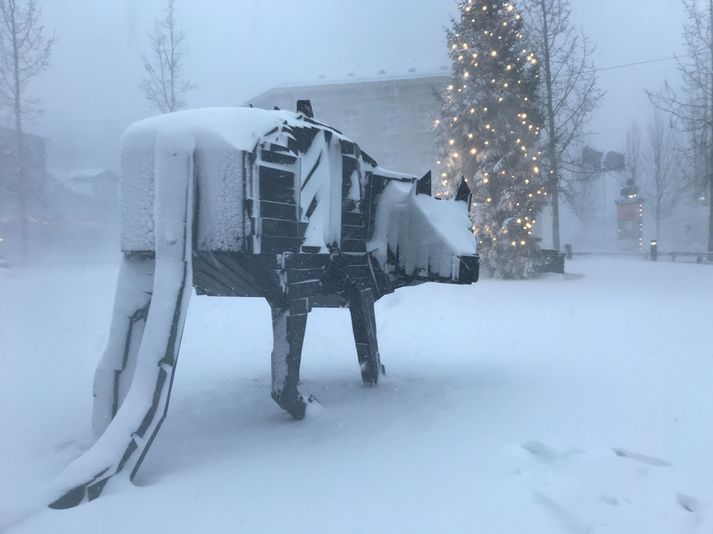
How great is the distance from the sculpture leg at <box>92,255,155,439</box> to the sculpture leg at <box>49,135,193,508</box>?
10.8 inches

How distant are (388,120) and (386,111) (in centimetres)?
61

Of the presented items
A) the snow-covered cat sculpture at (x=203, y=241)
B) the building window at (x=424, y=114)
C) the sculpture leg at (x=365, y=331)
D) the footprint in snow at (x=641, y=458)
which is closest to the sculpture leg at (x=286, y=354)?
the snow-covered cat sculpture at (x=203, y=241)

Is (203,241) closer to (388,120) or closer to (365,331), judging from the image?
(365,331)

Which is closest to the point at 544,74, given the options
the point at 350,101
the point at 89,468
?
the point at 350,101

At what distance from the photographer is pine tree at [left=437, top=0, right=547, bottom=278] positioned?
57.0 ft

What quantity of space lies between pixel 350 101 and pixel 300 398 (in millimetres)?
33739

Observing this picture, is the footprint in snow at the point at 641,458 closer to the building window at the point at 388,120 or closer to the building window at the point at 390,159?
the building window at the point at 390,159

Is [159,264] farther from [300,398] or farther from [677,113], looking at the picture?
[677,113]

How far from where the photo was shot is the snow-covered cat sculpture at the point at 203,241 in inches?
128

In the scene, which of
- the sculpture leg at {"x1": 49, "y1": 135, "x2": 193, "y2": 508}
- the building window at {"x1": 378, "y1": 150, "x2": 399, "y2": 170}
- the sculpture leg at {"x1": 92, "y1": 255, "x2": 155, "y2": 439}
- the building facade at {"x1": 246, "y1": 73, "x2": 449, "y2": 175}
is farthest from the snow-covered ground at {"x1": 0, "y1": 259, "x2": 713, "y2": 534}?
the building facade at {"x1": 246, "y1": 73, "x2": 449, "y2": 175}

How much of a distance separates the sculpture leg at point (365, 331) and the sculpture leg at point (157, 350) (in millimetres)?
1984

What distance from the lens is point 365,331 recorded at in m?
5.24

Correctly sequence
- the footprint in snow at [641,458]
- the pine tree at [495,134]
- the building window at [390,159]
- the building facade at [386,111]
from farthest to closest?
the building facade at [386,111]
the building window at [390,159]
the pine tree at [495,134]
the footprint in snow at [641,458]

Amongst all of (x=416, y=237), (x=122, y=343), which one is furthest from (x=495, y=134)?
(x=122, y=343)
